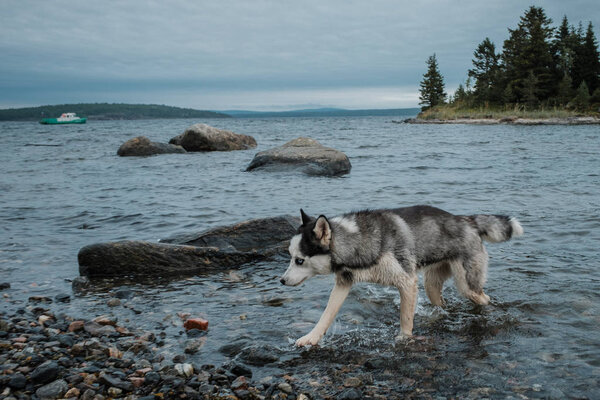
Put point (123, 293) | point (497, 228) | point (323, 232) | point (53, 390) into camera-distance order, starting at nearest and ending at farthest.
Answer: point (53, 390) → point (323, 232) → point (497, 228) → point (123, 293)

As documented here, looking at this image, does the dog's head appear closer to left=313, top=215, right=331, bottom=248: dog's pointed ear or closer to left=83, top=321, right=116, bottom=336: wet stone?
left=313, top=215, right=331, bottom=248: dog's pointed ear

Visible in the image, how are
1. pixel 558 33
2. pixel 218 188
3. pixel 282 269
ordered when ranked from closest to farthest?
pixel 282 269 < pixel 218 188 < pixel 558 33

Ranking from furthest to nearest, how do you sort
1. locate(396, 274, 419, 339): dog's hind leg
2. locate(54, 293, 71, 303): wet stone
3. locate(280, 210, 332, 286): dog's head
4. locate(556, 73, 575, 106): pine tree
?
1. locate(556, 73, 575, 106): pine tree
2. locate(54, 293, 71, 303): wet stone
3. locate(396, 274, 419, 339): dog's hind leg
4. locate(280, 210, 332, 286): dog's head

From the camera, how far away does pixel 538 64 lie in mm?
73250

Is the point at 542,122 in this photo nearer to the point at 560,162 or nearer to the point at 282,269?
the point at 560,162

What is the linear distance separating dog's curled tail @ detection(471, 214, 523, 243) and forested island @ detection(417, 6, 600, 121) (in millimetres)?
66233

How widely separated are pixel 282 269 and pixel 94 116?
7508 inches

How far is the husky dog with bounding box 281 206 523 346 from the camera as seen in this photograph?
5.77 metres

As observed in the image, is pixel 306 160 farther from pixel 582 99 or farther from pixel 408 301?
pixel 582 99

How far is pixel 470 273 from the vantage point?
250 inches

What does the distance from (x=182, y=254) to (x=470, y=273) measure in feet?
16.8

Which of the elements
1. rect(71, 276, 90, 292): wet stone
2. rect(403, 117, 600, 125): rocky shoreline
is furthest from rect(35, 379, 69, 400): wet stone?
A: rect(403, 117, 600, 125): rocky shoreline

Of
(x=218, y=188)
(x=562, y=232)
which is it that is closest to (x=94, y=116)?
(x=218, y=188)

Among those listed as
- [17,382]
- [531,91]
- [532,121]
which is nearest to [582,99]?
[531,91]
